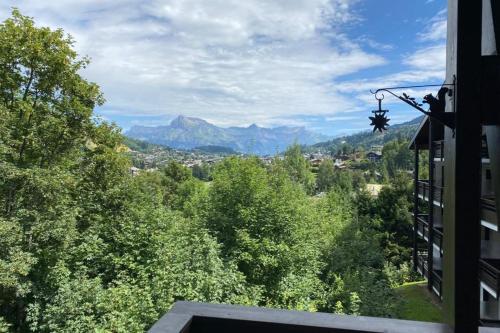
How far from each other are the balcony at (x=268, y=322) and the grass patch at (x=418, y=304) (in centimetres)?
927

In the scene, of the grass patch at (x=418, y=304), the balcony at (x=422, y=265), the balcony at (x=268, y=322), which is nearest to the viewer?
the balcony at (x=268, y=322)

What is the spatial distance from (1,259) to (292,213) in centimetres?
796

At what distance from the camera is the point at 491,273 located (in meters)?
4.16

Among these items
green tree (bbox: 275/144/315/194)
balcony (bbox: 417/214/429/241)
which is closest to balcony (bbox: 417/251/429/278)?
balcony (bbox: 417/214/429/241)

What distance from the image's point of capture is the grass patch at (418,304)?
10333mm

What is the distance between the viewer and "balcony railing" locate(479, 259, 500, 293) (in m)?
4.04

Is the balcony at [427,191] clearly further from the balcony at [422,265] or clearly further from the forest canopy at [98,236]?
the forest canopy at [98,236]

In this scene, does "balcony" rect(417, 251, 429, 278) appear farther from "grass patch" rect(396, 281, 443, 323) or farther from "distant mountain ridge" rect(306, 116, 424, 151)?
"distant mountain ridge" rect(306, 116, 424, 151)

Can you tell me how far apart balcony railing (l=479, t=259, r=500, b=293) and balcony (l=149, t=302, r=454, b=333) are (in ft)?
11.9

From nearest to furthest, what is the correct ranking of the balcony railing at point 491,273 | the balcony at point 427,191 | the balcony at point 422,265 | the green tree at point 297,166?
1. the balcony railing at point 491,273
2. the balcony at point 427,191
3. the balcony at point 422,265
4. the green tree at point 297,166

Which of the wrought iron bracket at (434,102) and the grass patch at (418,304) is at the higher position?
the wrought iron bracket at (434,102)

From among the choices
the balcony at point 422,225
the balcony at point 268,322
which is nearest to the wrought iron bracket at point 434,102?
the balcony at point 268,322

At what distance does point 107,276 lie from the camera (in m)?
8.66

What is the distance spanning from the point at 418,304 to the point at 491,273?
891 cm
